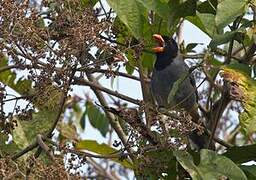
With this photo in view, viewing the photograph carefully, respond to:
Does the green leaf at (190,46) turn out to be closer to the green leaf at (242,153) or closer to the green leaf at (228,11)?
the green leaf at (242,153)

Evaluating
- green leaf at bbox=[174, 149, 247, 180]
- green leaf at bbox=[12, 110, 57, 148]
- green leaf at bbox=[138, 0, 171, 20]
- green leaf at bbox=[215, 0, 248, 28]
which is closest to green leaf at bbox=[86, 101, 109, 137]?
green leaf at bbox=[12, 110, 57, 148]

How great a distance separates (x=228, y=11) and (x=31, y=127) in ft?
3.05

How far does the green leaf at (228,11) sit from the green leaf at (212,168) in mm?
366

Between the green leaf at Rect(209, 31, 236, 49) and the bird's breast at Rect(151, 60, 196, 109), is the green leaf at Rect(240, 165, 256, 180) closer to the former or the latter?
Answer: the green leaf at Rect(209, 31, 236, 49)

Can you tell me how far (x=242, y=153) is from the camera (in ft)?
7.11

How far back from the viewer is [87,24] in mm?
1857

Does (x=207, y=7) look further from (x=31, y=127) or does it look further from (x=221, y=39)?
(x=31, y=127)

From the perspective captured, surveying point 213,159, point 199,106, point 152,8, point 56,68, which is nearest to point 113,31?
point 152,8

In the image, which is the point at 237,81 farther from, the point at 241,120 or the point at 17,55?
the point at 17,55

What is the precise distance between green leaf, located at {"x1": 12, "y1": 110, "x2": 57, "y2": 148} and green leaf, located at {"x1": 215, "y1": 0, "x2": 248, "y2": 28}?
0.84m

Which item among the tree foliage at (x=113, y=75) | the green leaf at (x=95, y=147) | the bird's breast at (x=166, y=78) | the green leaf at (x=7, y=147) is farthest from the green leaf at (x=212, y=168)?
Answer: the bird's breast at (x=166, y=78)

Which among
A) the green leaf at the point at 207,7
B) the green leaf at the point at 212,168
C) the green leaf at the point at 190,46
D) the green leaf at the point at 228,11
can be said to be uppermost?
the green leaf at the point at 207,7

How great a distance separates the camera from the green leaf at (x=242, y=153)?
217 cm

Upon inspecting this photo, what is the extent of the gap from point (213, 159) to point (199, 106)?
3.62ft
